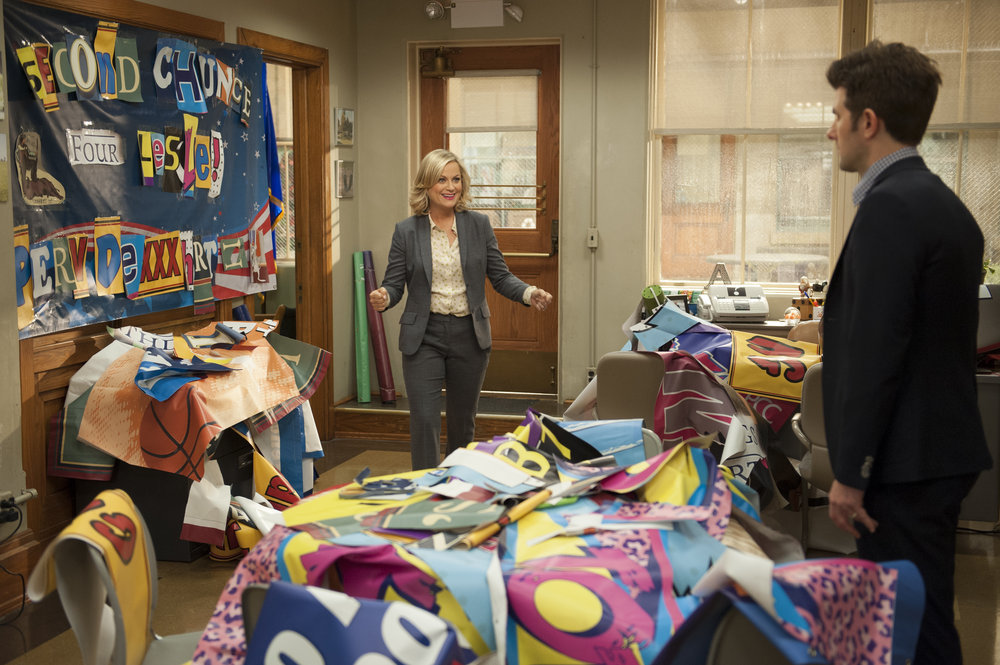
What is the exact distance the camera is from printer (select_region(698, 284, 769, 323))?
18.3ft

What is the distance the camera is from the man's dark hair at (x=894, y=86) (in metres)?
1.95

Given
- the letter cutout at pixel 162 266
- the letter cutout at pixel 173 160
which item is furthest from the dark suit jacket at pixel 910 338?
the letter cutout at pixel 173 160

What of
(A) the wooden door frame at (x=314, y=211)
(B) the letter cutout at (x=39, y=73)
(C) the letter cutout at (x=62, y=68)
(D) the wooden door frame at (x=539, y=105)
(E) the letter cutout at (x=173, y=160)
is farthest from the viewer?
(D) the wooden door frame at (x=539, y=105)

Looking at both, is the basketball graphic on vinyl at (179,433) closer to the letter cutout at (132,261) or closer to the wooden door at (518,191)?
the letter cutout at (132,261)

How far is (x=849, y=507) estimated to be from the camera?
2.01 metres

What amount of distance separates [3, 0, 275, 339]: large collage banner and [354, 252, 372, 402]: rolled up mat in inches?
47.4

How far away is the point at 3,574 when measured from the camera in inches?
145

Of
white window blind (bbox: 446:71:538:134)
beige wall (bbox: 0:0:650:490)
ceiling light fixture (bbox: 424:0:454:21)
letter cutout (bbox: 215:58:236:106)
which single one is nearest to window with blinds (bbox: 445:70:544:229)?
white window blind (bbox: 446:71:538:134)

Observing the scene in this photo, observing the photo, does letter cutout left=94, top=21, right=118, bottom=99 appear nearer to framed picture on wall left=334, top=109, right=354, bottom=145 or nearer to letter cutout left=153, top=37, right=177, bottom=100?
letter cutout left=153, top=37, right=177, bottom=100

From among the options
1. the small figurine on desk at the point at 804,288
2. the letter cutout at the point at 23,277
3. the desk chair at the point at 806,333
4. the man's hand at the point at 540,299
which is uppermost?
the letter cutout at the point at 23,277

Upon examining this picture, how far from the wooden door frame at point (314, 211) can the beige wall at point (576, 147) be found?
0.20m

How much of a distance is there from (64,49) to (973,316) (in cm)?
351

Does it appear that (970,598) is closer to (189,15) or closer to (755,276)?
(755,276)

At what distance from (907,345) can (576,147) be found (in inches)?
183
